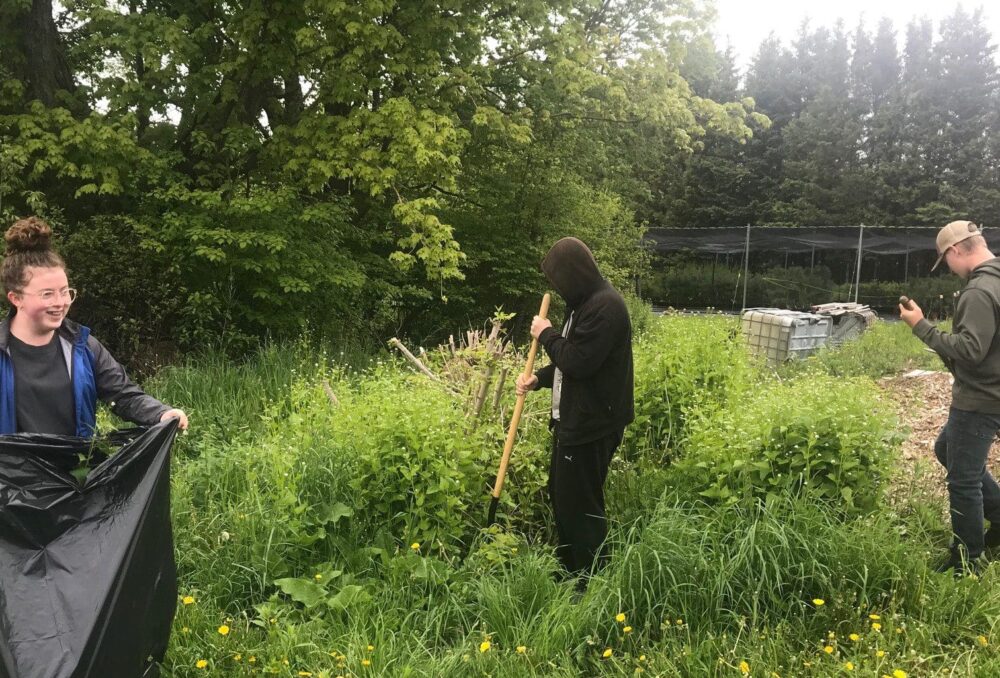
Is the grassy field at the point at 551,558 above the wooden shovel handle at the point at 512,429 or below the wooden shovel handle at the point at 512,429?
below

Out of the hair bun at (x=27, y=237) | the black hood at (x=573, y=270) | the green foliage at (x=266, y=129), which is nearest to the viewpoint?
the hair bun at (x=27, y=237)

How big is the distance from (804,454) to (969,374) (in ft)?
2.65

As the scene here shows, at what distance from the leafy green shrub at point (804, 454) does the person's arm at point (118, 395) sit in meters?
2.43

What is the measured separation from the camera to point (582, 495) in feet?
10.6

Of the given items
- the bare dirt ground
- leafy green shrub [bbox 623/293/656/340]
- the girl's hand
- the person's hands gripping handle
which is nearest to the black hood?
the person's hands gripping handle

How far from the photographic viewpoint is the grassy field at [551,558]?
105 inches

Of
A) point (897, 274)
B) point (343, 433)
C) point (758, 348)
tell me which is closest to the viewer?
point (343, 433)

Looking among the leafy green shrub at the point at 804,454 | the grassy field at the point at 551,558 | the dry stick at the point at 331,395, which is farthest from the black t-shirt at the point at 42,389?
the leafy green shrub at the point at 804,454

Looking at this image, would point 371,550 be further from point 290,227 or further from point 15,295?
point 290,227

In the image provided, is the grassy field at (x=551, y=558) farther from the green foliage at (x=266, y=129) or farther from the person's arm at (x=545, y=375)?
the green foliage at (x=266, y=129)

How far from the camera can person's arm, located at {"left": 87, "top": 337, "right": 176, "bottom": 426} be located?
8.75 feet

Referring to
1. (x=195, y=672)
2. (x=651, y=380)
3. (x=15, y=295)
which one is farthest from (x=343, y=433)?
(x=651, y=380)

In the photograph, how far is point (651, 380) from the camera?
4527 mm

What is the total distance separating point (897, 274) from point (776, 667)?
17250 millimetres
